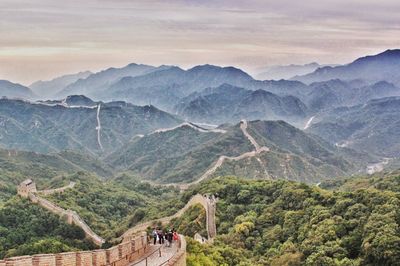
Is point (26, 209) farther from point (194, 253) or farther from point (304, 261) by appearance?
point (194, 253)

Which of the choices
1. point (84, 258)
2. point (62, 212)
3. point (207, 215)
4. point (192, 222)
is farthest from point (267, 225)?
point (84, 258)

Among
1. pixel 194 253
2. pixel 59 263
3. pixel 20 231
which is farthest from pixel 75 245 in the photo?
pixel 59 263

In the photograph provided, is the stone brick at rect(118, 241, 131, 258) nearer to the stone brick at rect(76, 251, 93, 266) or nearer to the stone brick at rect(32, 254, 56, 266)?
the stone brick at rect(76, 251, 93, 266)

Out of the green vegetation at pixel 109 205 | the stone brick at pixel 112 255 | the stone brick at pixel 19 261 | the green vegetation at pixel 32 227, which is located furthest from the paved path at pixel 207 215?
the stone brick at pixel 19 261

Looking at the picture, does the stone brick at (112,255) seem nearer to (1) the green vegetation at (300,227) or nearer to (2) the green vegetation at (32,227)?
(1) the green vegetation at (300,227)

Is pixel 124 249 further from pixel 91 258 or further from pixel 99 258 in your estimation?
pixel 91 258
